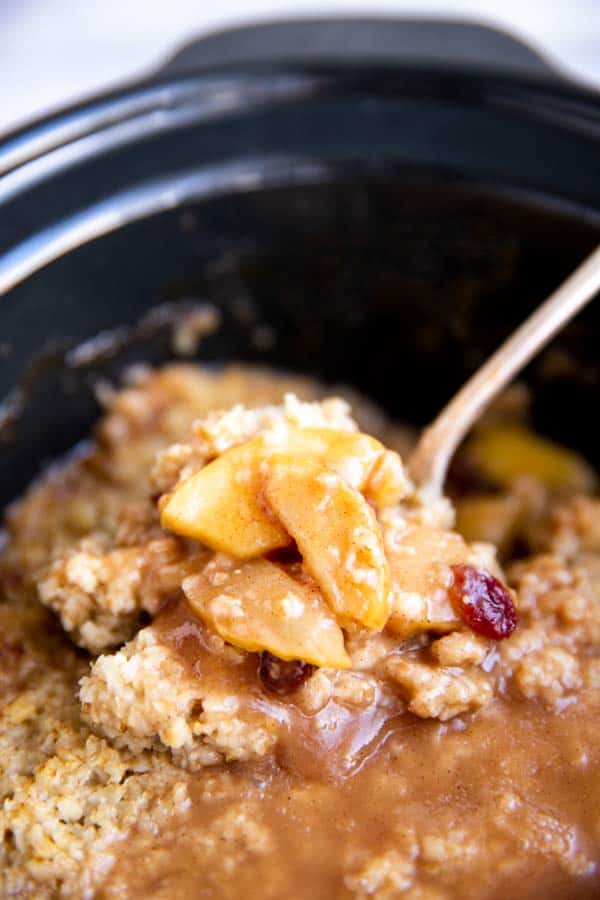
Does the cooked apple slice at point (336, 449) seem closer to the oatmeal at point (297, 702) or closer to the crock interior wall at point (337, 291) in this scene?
the oatmeal at point (297, 702)

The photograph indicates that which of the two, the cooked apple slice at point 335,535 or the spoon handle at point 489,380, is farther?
the spoon handle at point 489,380

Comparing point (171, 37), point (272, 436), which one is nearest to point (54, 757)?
point (272, 436)

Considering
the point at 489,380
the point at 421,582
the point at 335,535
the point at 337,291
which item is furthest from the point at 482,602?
the point at 337,291

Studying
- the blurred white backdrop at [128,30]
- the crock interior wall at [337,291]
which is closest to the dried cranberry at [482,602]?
the crock interior wall at [337,291]

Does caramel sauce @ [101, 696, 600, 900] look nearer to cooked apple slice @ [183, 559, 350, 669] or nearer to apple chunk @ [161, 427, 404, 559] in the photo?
cooked apple slice @ [183, 559, 350, 669]

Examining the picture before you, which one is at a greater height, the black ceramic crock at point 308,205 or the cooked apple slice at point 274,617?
the black ceramic crock at point 308,205

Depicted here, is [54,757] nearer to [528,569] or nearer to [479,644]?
[479,644]

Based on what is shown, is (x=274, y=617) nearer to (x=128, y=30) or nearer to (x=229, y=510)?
(x=229, y=510)
